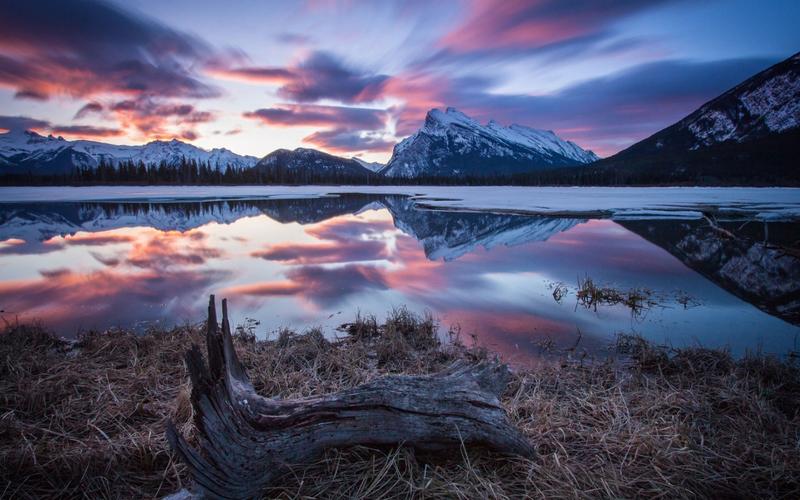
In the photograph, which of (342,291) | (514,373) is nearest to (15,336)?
(342,291)

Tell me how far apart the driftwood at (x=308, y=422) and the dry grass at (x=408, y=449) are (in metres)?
0.13

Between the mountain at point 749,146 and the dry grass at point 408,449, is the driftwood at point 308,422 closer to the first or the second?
the dry grass at point 408,449

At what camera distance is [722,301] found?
7.55 metres

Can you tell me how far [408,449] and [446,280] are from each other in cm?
698

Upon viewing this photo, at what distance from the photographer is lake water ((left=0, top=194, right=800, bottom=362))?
636 cm

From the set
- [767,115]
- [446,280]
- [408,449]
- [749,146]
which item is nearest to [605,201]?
[446,280]

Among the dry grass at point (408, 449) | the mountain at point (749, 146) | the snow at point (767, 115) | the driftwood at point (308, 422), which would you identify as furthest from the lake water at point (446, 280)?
the snow at point (767, 115)

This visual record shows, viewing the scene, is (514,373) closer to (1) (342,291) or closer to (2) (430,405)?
(2) (430,405)

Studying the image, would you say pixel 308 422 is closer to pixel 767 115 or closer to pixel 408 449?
pixel 408 449

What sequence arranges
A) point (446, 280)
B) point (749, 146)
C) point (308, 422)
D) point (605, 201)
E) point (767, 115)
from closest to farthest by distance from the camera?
point (308, 422) < point (446, 280) < point (605, 201) < point (749, 146) < point (767, 115)

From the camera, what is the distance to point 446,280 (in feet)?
31.3

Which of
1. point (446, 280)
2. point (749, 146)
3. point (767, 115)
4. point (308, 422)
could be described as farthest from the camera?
point (767, 115)

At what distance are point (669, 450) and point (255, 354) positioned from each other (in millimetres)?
4350

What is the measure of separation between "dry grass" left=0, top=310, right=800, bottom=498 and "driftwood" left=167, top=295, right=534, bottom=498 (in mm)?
131
